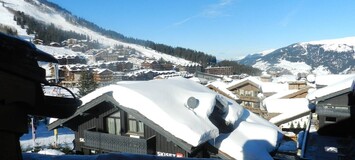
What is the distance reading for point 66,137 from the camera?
25.1 meters

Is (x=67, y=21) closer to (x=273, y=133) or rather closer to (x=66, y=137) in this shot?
(x=66, y=137)

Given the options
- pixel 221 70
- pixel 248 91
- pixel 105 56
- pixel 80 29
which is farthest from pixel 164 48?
pixel 248 91

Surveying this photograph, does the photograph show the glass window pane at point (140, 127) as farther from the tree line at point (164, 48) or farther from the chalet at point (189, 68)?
the tree line at point (164, 48)

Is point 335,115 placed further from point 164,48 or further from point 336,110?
point 164,48

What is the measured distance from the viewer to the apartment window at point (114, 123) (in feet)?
39.1

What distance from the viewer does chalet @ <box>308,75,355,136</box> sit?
11.9 meters

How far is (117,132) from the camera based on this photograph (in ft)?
39.5

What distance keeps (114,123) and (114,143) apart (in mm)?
944

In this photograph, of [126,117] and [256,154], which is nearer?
[256,154]

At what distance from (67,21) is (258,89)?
171 m

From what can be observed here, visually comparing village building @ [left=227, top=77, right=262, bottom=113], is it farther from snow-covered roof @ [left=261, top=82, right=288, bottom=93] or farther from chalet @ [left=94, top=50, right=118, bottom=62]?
chalet @ [left=94, top=50, right=118, bottom=62]

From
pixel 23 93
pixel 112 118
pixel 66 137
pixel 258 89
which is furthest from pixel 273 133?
pixel 258 89

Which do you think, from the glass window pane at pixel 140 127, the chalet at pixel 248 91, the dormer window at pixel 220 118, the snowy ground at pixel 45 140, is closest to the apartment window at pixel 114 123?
the glass window pane at pixel 140 127

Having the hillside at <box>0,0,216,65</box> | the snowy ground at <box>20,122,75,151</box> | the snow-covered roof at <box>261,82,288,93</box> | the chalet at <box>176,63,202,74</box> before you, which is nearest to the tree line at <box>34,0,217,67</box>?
the hillside at <box>0,0,216,65</box>
